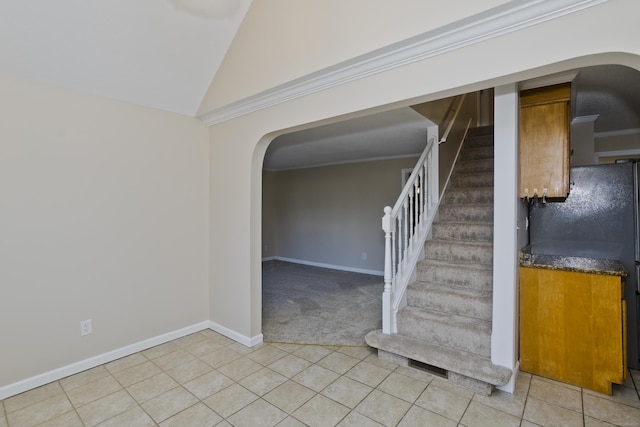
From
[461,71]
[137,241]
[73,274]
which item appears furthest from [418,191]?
[73,274]

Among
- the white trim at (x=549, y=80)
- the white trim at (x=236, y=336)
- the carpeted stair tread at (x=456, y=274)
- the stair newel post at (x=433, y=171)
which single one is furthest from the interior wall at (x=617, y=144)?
the white trim at (x=236, y=336)

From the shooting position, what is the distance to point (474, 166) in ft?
13.3

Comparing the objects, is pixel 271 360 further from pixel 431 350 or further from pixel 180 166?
pixel 180 166

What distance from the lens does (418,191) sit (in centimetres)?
338

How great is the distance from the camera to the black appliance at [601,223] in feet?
8.14

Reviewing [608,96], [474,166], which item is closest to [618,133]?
[608,96]

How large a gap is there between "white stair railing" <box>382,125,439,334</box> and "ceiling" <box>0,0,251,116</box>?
82.8 inches

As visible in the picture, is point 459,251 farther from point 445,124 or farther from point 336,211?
point 336,211

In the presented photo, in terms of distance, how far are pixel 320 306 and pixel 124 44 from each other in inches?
131

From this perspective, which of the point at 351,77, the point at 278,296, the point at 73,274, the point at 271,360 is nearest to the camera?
the point at 351,77

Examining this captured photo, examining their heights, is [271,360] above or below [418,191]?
below

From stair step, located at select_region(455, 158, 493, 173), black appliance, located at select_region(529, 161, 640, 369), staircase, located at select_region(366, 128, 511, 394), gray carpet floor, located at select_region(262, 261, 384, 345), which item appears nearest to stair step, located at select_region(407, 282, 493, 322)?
staircase, located at select_region(366, 128, 511, 394)

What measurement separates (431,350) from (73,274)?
9.32 ft

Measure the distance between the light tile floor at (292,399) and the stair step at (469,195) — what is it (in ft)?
5.98
